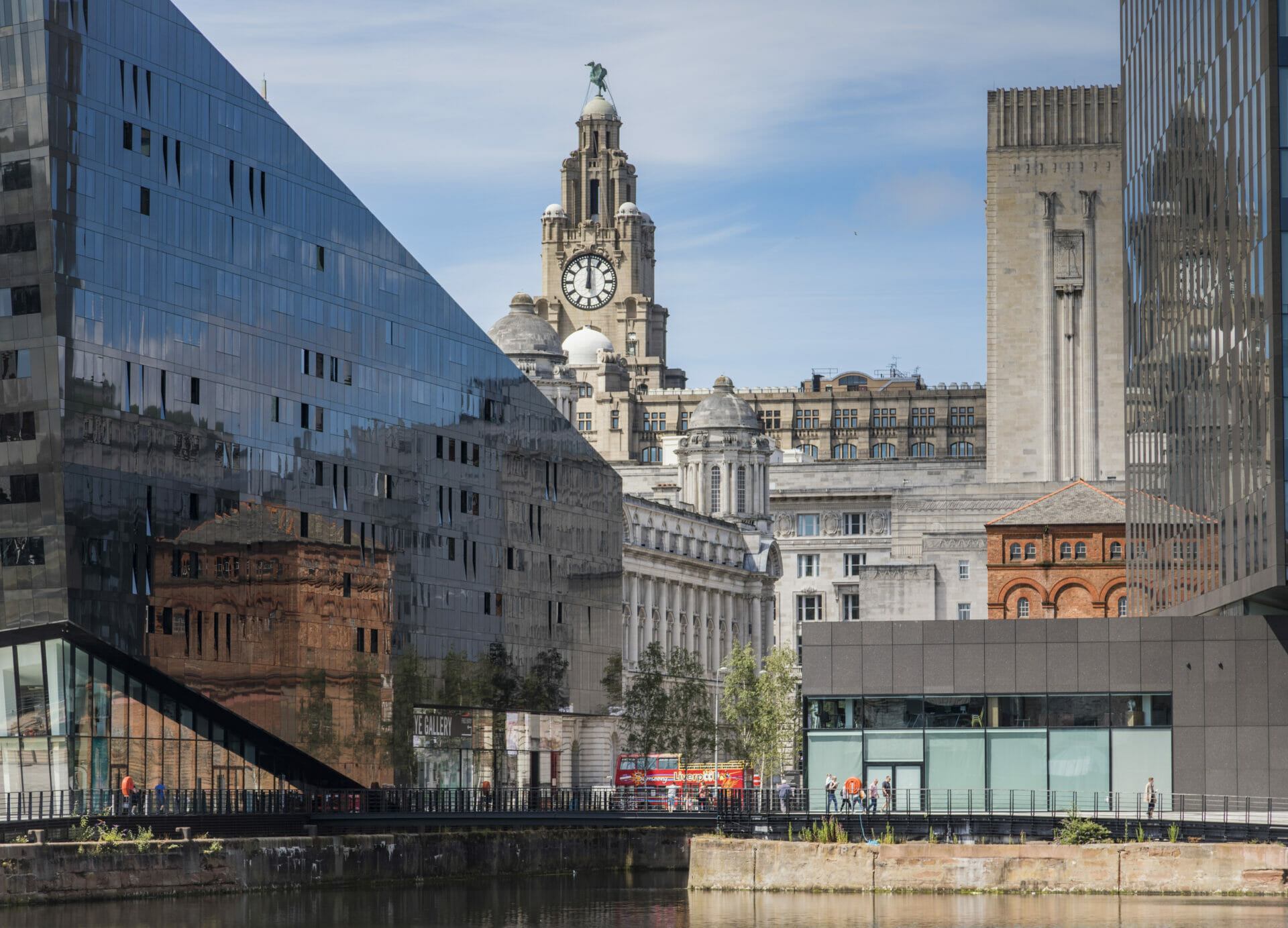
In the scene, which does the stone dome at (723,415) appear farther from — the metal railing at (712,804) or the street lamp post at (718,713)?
the metal railing at (712,804)

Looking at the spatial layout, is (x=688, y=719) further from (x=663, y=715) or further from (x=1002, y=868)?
(x=1002, y=868)

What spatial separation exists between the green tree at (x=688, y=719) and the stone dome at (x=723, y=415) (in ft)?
148

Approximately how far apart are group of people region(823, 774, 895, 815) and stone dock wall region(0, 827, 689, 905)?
11.4 metres

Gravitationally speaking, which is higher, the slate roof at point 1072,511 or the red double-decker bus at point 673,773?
the slate roof at point 1072,511

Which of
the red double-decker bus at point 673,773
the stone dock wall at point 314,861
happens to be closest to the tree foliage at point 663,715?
the red double-decker bus at point 673,773

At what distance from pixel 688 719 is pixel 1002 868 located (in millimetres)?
75860

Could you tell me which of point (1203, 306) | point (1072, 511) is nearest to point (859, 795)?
point (1203, 306)

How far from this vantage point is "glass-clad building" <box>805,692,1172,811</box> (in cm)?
8225

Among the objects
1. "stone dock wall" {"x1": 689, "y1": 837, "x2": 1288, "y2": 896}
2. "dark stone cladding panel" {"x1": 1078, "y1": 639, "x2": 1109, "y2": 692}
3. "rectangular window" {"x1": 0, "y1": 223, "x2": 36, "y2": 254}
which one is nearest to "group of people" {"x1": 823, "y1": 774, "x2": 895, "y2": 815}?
"stone dock wall" {"x1": 689, "y1": 837, "x2": 1288, "y2": 896}

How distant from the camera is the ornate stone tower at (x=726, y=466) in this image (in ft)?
635

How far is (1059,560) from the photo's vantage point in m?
137

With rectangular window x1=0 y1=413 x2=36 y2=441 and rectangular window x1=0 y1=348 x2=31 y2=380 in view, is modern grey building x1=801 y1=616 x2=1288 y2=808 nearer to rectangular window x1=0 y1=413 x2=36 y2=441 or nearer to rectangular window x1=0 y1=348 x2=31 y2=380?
rectangular window x1=0 y1=413 x2=36 y2=441

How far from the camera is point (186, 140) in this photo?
3452 inches

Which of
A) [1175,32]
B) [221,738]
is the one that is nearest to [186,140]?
[221,738]
